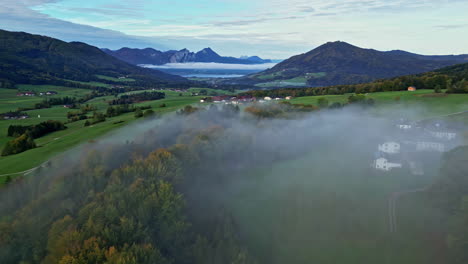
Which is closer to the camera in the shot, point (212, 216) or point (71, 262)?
point (71, 262)

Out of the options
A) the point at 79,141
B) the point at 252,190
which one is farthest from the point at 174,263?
the point at 79,141

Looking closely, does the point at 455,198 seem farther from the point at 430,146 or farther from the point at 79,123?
the point at 79,123

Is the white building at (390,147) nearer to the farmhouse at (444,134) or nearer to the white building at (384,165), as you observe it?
the white building at (384,165)

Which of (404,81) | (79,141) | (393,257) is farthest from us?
(404,81)

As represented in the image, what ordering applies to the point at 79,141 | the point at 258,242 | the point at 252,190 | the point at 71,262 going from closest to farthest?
the point at 71,262
the point at 258,242
the point at 252,190
the point at 79,141

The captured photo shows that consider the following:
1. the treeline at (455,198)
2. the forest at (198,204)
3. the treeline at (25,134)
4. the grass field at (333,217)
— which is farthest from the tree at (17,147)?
the treeline at (455,198)

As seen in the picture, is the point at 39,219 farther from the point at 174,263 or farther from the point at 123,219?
the point at 174,263

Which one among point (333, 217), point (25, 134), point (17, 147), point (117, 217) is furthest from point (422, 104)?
point (25, 134)
